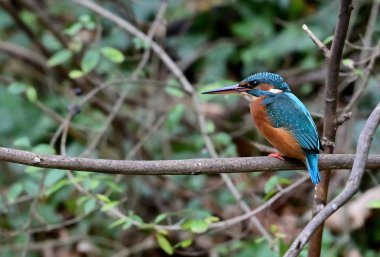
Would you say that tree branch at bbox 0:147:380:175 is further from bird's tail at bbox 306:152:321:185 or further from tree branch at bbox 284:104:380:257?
tree branch at bbox 284:104:380:257

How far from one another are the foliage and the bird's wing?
3.81 feet

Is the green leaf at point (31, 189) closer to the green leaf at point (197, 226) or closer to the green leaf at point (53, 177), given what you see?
the green leaf at point (53, 177)

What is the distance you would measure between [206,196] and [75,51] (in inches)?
50.9

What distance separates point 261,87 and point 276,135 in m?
0.26

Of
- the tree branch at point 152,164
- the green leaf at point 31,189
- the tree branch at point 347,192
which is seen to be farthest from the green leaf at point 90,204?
the tree branch at point 347,192

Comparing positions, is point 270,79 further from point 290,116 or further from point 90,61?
point 90,61

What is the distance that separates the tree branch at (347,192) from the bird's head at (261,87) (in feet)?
2.22

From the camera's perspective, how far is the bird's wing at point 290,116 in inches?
100.0

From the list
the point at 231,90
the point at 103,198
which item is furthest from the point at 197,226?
the point at 231,90

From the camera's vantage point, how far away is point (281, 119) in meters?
2.62

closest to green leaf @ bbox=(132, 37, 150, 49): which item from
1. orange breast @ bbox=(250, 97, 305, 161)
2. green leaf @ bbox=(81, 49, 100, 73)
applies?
green leaf @ bbox=(81, 49, 100, 73)

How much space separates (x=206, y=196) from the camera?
182 inches

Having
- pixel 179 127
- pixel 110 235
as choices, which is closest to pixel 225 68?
pixel 179 127

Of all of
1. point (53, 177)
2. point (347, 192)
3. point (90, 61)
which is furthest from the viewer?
point (90, 61)
